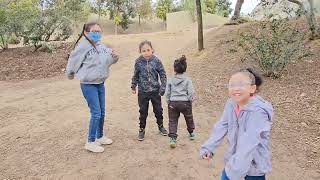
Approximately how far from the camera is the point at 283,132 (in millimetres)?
6535

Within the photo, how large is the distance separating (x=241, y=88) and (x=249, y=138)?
36cm

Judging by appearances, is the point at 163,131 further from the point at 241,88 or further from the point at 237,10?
the point at 237,10

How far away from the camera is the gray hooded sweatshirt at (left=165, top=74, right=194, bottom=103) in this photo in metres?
5.72

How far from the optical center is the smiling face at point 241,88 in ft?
10.2

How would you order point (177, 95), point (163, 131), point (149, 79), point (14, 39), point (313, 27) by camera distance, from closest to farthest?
1. point (177, 95)
2. point (149, 79)
3. point (163, 131)
4. point (313, 27)
5. point (14, 39)

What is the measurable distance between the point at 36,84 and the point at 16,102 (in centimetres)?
234

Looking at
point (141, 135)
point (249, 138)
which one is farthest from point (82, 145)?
point (249, 138)

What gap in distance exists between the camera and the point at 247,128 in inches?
119


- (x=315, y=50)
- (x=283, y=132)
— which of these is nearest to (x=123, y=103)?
Answer: (x=283, y=132)

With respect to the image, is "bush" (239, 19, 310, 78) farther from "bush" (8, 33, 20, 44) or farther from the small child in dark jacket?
"bush" (8, 33, 20, 44)

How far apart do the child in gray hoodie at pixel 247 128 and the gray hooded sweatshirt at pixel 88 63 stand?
8.27 feet

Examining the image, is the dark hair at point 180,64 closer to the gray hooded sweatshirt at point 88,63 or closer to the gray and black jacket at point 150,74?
the gray and black jacket at point 150,74

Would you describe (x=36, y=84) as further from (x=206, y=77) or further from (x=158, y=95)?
(x=158, y=95)

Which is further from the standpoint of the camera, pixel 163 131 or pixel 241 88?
pixel 163 131
